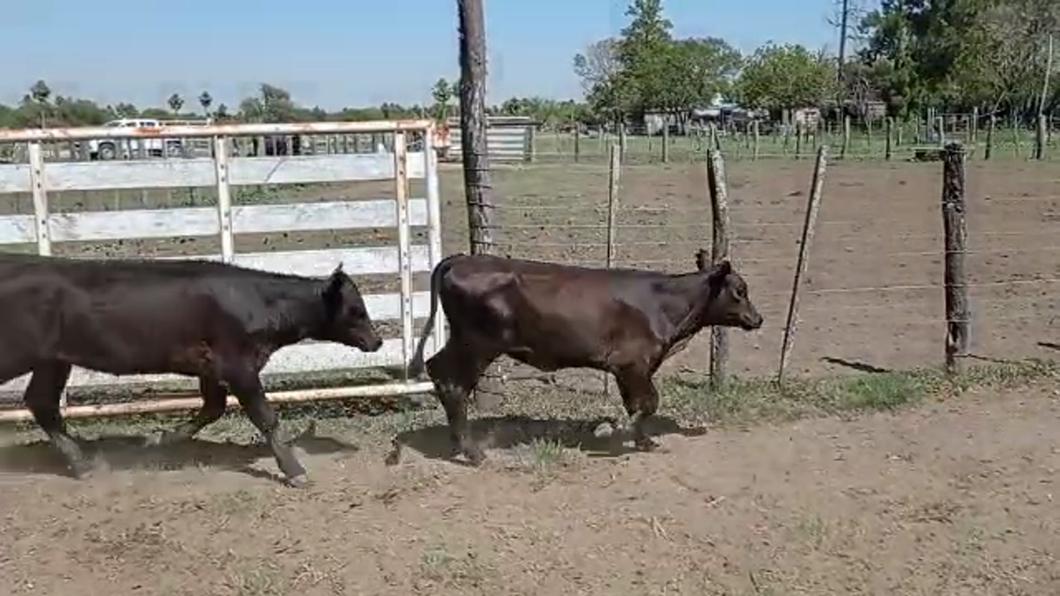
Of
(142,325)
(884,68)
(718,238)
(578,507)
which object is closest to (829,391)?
(718,238)

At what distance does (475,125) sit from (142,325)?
2522 mm

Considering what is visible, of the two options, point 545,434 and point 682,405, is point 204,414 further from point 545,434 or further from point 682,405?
point 682,405

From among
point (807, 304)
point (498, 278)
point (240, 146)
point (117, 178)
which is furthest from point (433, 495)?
point (240, 146)

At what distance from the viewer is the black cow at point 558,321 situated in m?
6.47

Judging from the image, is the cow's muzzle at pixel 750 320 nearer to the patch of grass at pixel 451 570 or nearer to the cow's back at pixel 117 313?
the patch of grass at pixel 451 570

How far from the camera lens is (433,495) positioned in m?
5.87

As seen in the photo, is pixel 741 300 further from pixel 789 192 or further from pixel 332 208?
pixel 789 192

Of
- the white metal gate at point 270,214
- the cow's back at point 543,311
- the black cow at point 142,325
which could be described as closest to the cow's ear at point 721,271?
the cow's back at point 543,311

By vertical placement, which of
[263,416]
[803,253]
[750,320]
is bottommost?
Answer: [263,416]

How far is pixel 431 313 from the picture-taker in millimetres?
7090

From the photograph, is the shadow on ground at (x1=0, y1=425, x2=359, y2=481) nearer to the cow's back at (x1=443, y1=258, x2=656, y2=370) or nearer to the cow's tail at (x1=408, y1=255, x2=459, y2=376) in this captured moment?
the cow's tail at (x1=408, y1=255, x2=459, y2=376)

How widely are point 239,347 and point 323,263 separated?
1444 millimetres

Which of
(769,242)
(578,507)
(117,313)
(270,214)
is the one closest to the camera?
(578,507)

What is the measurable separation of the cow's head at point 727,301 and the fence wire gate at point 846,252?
1624mm
